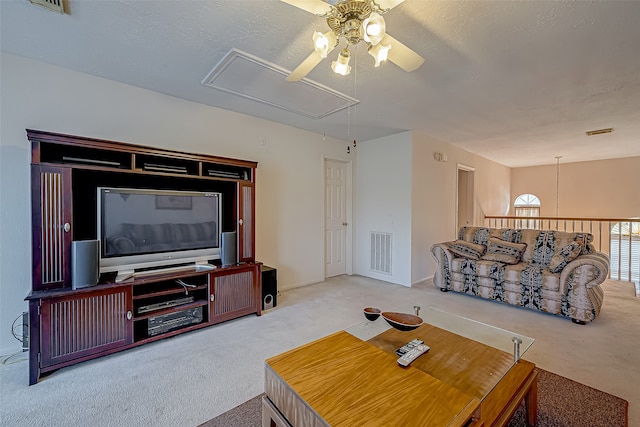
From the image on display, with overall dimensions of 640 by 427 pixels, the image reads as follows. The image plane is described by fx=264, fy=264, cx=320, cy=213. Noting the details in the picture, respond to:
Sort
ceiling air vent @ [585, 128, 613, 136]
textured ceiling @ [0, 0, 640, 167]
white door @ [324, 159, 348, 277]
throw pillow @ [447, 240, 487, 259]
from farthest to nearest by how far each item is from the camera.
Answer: white door @ [324, 159, 348, 277]
ceiling air vent @ [585, 128, 613, 136]
throw pillow @ [447, 240, 487, 259]
textured ceiling @ [0, 0, 640, 167]

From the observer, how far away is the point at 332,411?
1.00 metres

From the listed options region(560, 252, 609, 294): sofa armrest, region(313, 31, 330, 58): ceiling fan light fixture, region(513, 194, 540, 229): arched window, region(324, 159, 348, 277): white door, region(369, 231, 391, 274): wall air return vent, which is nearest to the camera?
region(313, 31, 330, 58): ceiling fan light fixture

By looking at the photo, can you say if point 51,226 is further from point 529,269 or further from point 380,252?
point 529,269

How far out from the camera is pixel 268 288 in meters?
3.03

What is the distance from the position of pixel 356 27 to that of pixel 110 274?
2688mm

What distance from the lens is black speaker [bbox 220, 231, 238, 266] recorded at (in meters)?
2.77

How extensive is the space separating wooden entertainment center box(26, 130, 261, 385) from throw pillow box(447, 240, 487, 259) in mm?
2833

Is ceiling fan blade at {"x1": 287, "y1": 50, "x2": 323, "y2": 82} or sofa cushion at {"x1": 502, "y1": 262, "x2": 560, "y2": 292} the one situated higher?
ceiling fan blade at {"x1": 287, "y1": 50, "x2": 323, "y2": 82}

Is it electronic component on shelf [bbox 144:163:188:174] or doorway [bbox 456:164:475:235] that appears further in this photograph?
doorway [bbox 456:164:475:235]

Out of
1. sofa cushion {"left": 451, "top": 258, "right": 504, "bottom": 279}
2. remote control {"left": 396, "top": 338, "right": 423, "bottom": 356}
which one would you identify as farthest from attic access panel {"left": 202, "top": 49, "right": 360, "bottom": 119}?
sofa cushion {"left": 451, "top": 258, "right": 504, "bottom": 279}

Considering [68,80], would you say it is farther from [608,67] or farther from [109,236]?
[608,67]

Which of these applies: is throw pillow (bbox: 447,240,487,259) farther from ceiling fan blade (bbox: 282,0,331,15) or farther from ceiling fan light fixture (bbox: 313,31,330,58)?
ceiling fan blade (bbox: 282,0,331,15)

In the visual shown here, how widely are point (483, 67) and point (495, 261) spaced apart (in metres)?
2.47

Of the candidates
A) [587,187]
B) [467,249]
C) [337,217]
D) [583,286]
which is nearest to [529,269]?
[583,286]
